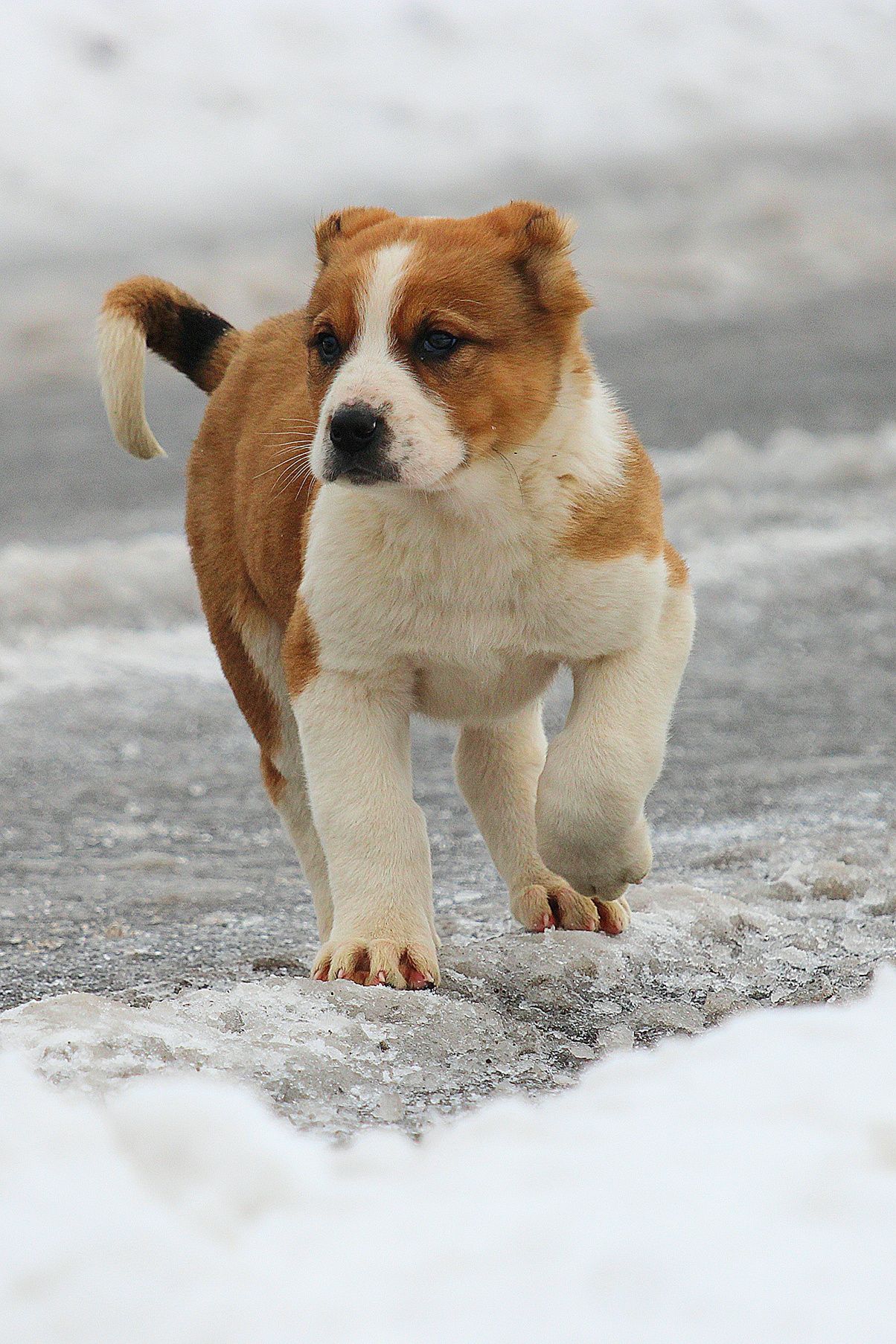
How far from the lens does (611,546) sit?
3.76 metres

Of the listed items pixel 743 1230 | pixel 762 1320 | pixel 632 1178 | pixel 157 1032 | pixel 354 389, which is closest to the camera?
pixel 762 1320

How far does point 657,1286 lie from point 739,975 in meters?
1.76

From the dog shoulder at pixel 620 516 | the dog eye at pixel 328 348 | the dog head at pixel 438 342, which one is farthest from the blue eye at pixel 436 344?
the dog shoulder at pixel 620 516

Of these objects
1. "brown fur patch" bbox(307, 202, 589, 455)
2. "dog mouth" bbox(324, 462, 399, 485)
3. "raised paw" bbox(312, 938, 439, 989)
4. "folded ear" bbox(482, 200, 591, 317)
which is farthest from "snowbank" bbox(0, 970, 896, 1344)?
"folded ear" bbox(482, 200, 591, 317)

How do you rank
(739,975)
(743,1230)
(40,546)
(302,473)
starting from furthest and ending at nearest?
(40,546)
(302,473)
(739,975)
(743,1230)

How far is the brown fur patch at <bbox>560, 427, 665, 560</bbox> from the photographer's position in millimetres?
3719

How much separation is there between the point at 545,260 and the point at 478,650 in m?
0.91

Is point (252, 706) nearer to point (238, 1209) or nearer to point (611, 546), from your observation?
point (611, 546)

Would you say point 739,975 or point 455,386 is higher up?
point 455,386

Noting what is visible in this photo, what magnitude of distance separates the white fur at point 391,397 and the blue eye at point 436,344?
0.07m

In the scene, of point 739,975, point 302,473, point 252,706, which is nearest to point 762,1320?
point 739,975

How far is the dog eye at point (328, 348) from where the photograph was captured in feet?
12.0

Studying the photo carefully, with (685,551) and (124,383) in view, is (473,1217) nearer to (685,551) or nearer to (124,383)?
(124,383)

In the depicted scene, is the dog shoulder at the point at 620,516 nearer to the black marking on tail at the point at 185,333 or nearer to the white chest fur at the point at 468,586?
the white chest fur at the point at 468,586
